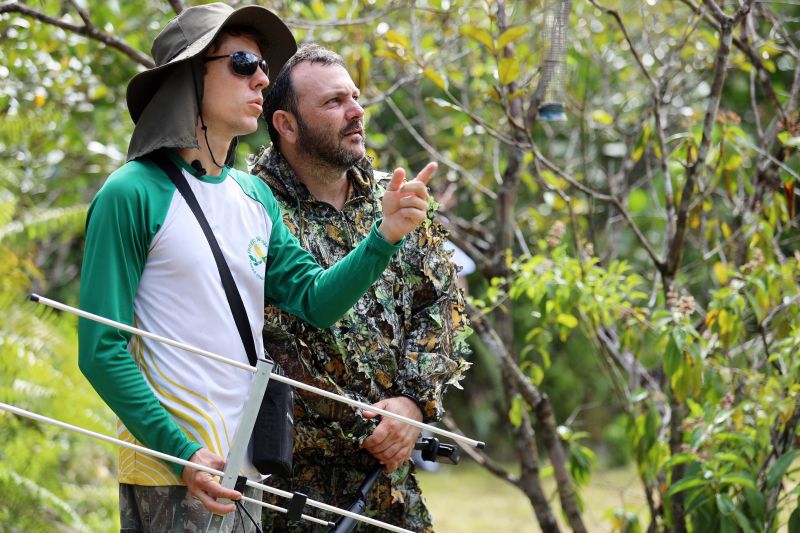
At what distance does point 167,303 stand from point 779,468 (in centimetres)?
206

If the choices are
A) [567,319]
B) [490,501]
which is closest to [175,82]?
[567,319]

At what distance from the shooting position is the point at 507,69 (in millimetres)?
3414

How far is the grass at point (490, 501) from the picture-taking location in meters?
7.33

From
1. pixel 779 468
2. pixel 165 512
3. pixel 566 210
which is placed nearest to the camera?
pixel 165 512

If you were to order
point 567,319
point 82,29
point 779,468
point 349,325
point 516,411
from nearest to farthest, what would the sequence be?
point 349,325 → point 779,468 → point 82,29 → point 567,319 → point 516,411

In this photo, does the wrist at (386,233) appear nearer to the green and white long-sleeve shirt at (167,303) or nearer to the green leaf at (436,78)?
the green and white long-sleeve shirt at (167,303)

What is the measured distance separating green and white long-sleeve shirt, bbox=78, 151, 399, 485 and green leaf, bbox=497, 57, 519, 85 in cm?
137

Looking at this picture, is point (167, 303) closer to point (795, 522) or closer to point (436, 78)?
point (436, 78)

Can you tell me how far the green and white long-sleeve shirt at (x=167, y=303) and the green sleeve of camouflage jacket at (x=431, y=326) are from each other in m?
0.55

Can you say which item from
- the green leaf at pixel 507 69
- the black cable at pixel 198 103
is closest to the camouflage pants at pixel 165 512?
the black cable at pixel 198 103

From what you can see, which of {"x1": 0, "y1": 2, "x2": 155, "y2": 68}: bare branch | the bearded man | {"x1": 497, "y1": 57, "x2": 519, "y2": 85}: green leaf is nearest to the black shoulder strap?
the bearded man

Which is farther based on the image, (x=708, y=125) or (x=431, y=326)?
(x=708, y=125)

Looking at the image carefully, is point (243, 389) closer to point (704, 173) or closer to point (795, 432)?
point (795, 432)

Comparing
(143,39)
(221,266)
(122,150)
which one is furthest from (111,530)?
(221,266)
